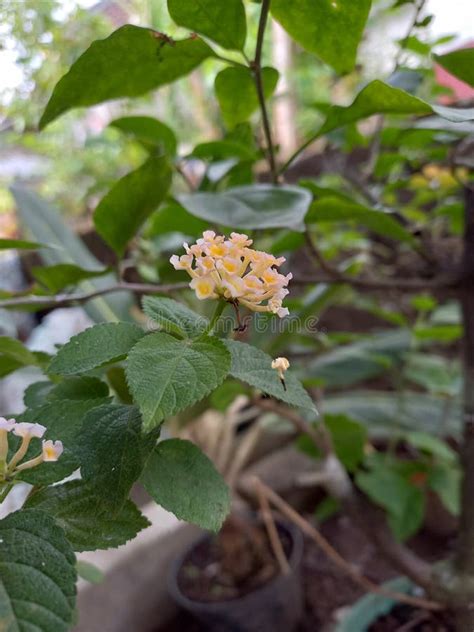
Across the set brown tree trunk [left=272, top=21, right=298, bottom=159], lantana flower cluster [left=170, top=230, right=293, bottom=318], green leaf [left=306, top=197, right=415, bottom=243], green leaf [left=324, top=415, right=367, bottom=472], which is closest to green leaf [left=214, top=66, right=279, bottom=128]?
green leaf [left=306, top=197, right=415, bottom=243]

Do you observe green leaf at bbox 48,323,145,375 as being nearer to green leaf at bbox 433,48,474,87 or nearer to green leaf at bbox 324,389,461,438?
green leaf at bbox 433,48,474,87

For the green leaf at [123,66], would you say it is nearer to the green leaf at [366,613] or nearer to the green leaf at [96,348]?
the green leaf at [96,348]

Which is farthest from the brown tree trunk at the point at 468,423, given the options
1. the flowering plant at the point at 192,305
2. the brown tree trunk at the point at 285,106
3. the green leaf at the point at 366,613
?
the brown tree trunk at the point at 285,106

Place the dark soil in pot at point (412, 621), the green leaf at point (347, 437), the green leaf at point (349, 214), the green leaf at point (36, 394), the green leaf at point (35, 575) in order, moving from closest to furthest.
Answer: the green leaf at point (35, 575) < the green leaf at point (36, 394) < the green leaf at point (349, 214) < the dark soil in pot at point (412, 621) < the green leaf at point (347, 437)

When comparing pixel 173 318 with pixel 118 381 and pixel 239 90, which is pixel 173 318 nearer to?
pixel 118 381

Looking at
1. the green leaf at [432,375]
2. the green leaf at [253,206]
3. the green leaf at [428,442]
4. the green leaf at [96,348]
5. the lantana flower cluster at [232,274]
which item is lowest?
the green leaf at [428,442]

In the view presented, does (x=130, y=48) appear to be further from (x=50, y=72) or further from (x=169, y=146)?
(x=50, y=72)

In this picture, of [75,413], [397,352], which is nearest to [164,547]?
[397,352]
